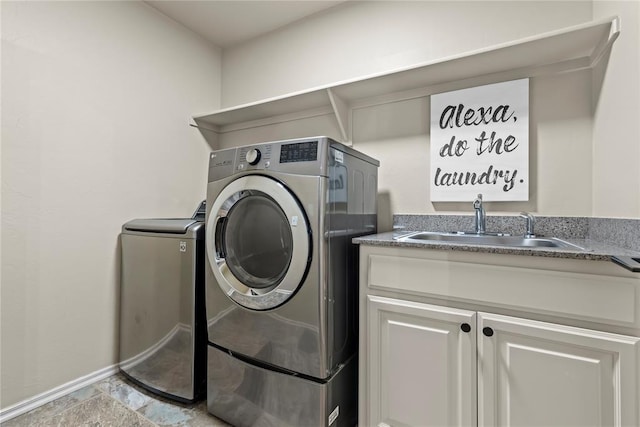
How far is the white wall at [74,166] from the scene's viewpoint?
1510 mm

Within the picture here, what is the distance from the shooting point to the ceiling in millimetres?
2092

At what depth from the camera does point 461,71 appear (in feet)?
5.24

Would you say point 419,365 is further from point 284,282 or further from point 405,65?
point 405,65

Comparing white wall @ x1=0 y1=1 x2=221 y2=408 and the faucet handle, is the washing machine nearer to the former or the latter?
the faucet handle

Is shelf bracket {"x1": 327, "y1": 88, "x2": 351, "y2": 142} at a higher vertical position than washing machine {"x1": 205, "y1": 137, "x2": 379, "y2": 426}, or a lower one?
higher

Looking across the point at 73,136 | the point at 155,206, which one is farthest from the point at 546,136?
the point at 73,136

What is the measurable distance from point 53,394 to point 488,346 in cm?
223

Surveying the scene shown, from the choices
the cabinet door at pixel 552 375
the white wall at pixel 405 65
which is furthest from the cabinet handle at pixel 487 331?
the white wall at pixel 405 65

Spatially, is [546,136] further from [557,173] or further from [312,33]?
[312,33]

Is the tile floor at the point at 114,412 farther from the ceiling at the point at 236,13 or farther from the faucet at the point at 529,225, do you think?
the ceiling at the point at 236,13

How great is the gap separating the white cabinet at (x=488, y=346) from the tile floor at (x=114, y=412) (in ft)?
3.00

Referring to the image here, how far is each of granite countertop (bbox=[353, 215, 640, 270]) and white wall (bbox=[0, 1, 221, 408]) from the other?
5.42ft

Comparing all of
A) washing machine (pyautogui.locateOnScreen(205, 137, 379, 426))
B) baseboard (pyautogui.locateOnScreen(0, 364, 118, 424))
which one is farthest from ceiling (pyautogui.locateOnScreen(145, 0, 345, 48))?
baseboard (pyautogui.locateOnScreen(0, 364, 118, 424))

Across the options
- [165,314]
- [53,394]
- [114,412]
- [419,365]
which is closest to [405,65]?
[419,365]
